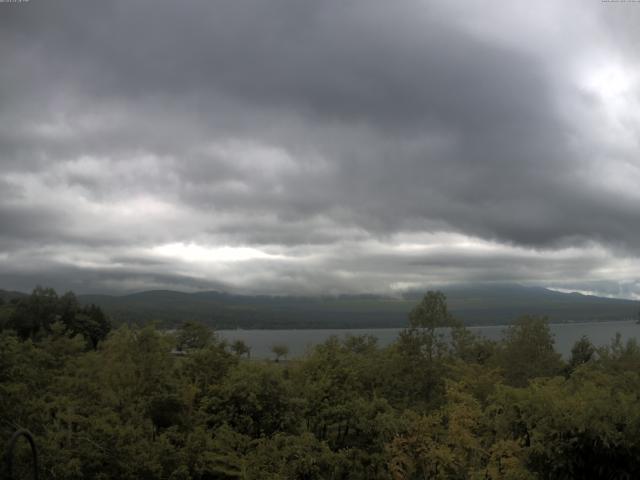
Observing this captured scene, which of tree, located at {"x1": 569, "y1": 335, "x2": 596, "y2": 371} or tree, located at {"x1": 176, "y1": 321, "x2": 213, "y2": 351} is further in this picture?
tree, located at {"x1": 569, "y1": 335, "x2": 596, "y2": 371}

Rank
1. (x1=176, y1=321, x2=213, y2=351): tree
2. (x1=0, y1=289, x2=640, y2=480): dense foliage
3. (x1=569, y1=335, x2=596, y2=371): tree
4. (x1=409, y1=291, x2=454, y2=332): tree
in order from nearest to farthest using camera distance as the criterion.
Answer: (x1=0, y1=289, x2=640, y2=480): dense foliage
(x1=176, y1=321, x2=213, y2=351): tree
(x1=409, y1=291, x2=454, y2=332): tree
(x1=569, y1=335, x2=596, y2=371): tree

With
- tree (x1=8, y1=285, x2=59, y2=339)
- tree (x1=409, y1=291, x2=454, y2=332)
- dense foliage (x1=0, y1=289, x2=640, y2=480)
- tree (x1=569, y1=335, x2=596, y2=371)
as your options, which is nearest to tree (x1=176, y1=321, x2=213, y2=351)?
dense foliage (x1=0, y1=289, x2=640, y2=480)

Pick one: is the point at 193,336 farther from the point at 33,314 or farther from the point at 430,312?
the point at 33,314

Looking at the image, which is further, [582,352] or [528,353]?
[582,352]

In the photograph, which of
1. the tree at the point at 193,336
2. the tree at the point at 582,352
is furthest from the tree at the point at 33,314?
the tree at the point at 582,352

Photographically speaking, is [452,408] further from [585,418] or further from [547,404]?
[585,418]

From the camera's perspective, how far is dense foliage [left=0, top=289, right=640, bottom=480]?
1430 centimetres

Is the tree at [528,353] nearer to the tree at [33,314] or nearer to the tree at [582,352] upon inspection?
A: the tree at [582,352]

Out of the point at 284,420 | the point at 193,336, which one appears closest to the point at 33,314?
the point at 193,336

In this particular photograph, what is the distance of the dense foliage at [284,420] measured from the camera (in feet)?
46.9

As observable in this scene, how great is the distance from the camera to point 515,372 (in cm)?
3725

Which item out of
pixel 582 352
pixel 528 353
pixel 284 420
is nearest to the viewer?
pixel 284 420

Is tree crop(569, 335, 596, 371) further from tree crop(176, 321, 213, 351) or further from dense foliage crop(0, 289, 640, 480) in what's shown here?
tree crop(176, 321, 213, 351)

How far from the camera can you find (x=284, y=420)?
63.8 feet
